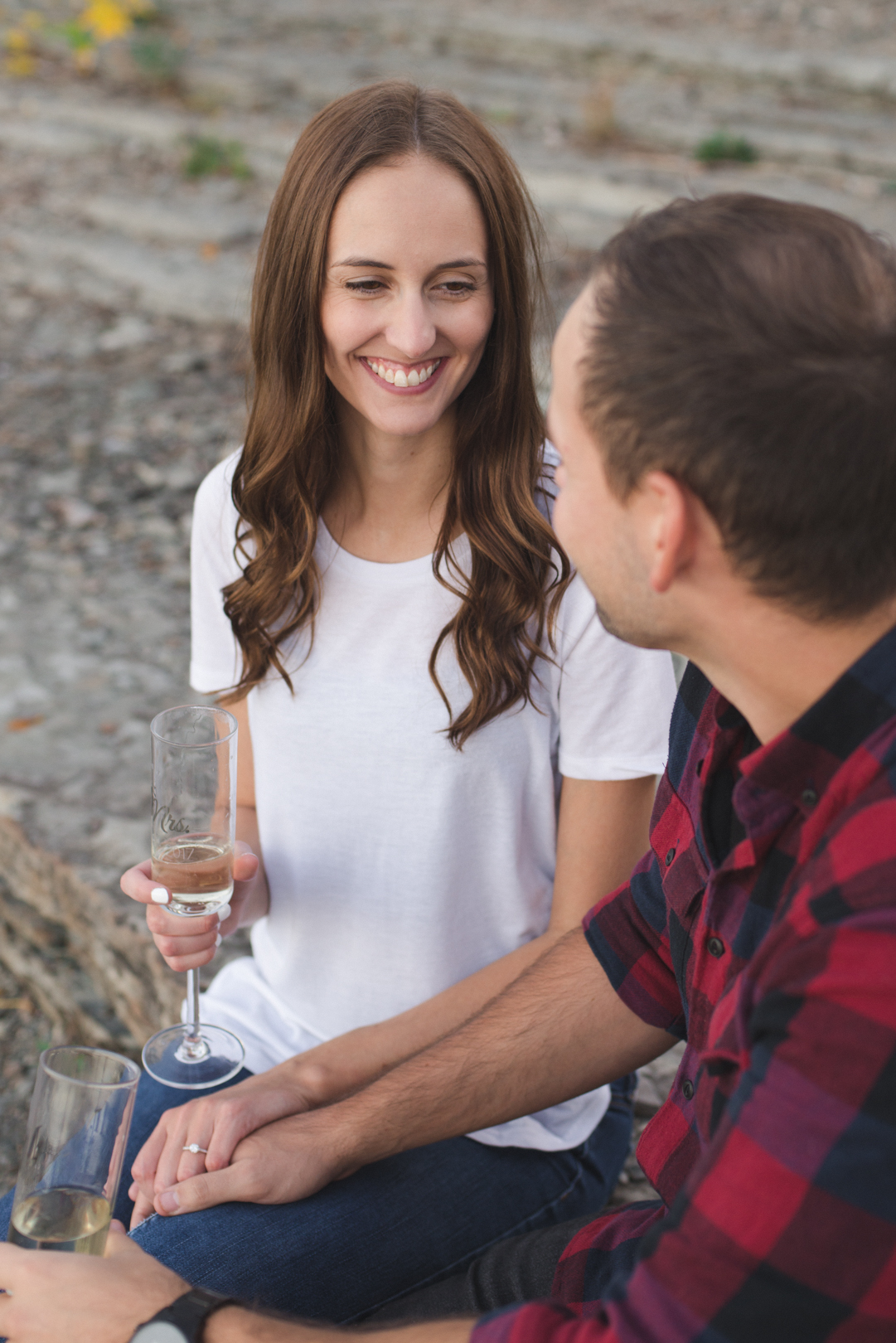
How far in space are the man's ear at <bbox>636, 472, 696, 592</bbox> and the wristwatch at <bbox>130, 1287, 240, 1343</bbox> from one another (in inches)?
37.8

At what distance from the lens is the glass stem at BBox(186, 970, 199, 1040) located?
7.06ft

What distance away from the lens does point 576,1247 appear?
5.82 feet

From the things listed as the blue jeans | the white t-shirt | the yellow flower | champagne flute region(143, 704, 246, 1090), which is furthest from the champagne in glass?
the yellow flower

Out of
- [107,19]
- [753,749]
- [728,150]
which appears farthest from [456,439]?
[107,19]

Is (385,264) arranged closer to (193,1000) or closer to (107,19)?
(193,1000)

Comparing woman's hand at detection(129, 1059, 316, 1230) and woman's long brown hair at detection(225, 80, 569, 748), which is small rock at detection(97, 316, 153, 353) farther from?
woman's hand at detection(129, 1059, 316, 1230)

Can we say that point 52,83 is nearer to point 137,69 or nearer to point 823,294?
point 137,69

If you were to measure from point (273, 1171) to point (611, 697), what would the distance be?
3.06ft

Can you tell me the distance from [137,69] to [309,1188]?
988cm

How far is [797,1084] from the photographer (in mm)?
1095

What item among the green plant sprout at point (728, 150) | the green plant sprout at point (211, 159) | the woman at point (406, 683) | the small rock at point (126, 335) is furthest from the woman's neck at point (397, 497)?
the green plant sprout at point (211, 159)

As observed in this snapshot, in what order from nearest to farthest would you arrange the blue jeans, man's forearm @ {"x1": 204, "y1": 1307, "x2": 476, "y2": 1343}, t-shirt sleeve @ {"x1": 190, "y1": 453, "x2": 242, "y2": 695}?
man's forearm @ {"x1": 204, "y1": 1307, "x2": 476, "y2": 1343} → the blue jeans → t-shirt sleeve @ {"x1": 190, "y1": 453, "x2": 242, "y2": 695}

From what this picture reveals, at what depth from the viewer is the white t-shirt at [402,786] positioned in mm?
2158

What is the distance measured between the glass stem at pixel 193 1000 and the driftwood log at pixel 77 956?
2.39 ft
